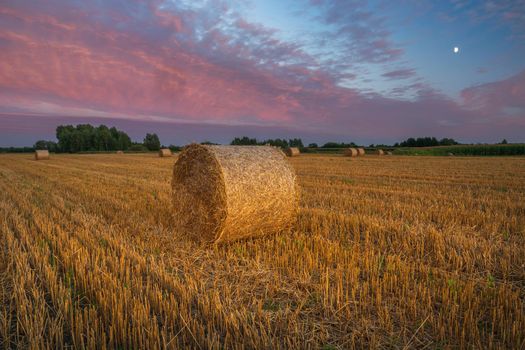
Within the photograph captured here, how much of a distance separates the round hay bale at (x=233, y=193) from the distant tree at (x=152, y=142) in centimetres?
7994

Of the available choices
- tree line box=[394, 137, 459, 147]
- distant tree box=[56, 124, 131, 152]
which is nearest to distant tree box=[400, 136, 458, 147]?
tree line box=[394, 137, 459, 147]

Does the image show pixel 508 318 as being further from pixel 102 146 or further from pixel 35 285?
pixel 102 146

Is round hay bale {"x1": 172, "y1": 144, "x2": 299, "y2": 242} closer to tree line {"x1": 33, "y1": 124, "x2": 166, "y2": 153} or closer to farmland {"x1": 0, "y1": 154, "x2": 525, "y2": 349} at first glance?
farmland {"x1": 0, "y1": 154, "x2": 525, "y2": 349}

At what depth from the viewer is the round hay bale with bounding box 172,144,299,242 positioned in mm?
5516

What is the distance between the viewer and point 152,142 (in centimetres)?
8944

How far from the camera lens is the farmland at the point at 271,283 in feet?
9.06

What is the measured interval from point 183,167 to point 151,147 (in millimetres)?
82594

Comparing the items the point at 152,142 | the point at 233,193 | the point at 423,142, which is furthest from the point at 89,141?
the point at 233,193

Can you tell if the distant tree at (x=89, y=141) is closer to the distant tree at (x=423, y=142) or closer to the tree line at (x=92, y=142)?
the tree line at (x=92, y=142)

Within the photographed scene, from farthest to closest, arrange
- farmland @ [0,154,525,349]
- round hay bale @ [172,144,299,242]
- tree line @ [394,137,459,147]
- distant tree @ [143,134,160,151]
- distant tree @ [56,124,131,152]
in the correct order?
distant tree @ [56,124,131,152] → distant tree @ [143,134,160,151] → tree line @ [394,137,459,147] → round hay bale @ [172,144,299,242] → farmland @ [0,154,525,349]

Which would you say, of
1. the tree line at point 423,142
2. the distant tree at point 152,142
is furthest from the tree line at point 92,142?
the tree line at point 423,142

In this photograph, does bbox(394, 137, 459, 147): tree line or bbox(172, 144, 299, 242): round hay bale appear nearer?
bbox(172, 144, 299, 242): round hay bale

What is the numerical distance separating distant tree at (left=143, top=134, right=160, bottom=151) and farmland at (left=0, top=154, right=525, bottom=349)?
80287 mm

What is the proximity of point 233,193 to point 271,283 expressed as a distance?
6.83 ft
